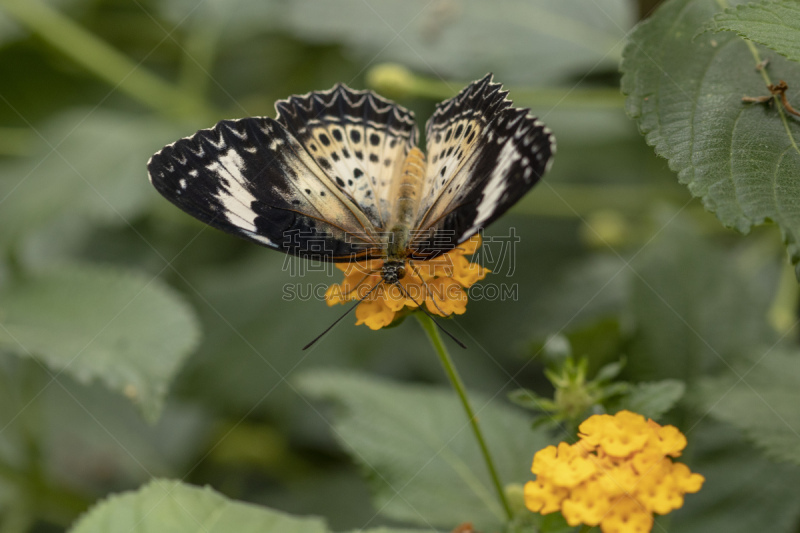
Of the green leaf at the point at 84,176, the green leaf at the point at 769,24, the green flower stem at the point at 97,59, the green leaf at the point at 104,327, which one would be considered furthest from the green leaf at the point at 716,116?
the green flower stem at the point at 97,59

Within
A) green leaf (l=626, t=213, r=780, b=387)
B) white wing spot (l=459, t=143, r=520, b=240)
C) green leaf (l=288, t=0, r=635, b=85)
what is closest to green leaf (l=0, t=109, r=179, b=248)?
green leaf (l=288, t=0, r=635, b=85)

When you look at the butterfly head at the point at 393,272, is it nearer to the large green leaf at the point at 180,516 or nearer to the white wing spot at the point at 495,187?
the white wing spot at the point at 495,187

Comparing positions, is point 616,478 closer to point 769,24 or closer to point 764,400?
point 764,400

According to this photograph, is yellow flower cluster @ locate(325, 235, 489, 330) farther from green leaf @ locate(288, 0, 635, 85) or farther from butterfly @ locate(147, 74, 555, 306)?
green leaf @ locate(288, 0, 635, 85)

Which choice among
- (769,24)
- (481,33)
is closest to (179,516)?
(769,24)

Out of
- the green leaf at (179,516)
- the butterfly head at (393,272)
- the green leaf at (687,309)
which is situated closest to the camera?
the green leaf at (179,516)
